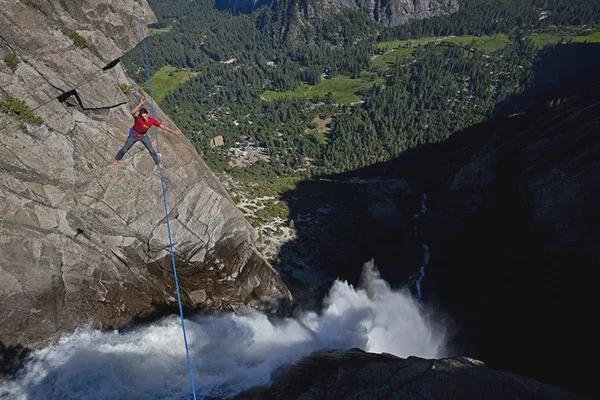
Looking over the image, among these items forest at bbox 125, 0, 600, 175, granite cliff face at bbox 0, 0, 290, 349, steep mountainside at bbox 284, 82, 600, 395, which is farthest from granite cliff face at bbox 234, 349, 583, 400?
forest at bbox 125, 0, 600, 175

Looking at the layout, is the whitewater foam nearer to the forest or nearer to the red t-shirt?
the red t-shirt

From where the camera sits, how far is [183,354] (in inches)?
827

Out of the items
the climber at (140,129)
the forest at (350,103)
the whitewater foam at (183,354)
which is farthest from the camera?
the forest at (350,103)

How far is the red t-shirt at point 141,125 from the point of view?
60.4ft

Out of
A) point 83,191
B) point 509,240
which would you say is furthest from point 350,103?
point 83,191

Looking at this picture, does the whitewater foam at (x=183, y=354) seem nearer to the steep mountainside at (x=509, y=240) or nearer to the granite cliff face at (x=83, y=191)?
the granite cliff face at (x=83, y=191)

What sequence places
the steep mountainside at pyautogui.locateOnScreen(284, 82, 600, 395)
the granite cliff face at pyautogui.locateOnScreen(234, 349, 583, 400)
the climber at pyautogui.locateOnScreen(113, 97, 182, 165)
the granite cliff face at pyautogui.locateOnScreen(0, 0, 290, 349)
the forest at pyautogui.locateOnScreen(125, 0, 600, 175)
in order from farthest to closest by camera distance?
the forest at pyautogui.locateOnScreen(125, 0, 600, 175) → the steep mountainside at pyautogui.locateOnScreen(284, 82, 600, 395) → the climber at pyautogui.locateOnScreen(113, 97, 182, 165) → the granite cliff face at pyautogui.locateOnScreen(0, 0, 290, 349) → the granite cliff face at pyautogui.locateOnScreen(234, 349, 583, 400)

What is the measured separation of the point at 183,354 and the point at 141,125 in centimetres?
1241

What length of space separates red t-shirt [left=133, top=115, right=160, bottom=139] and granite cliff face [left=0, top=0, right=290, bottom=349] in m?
2.25

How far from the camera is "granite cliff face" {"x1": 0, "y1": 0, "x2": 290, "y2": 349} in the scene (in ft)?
58.4

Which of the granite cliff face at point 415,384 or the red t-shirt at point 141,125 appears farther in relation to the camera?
the red t-shirt at point 141,125

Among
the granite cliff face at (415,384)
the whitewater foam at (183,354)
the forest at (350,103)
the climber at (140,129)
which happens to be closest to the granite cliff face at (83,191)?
the climber at (140,129)

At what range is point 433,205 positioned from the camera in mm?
48562

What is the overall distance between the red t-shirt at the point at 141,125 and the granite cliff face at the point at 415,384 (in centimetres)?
1323
